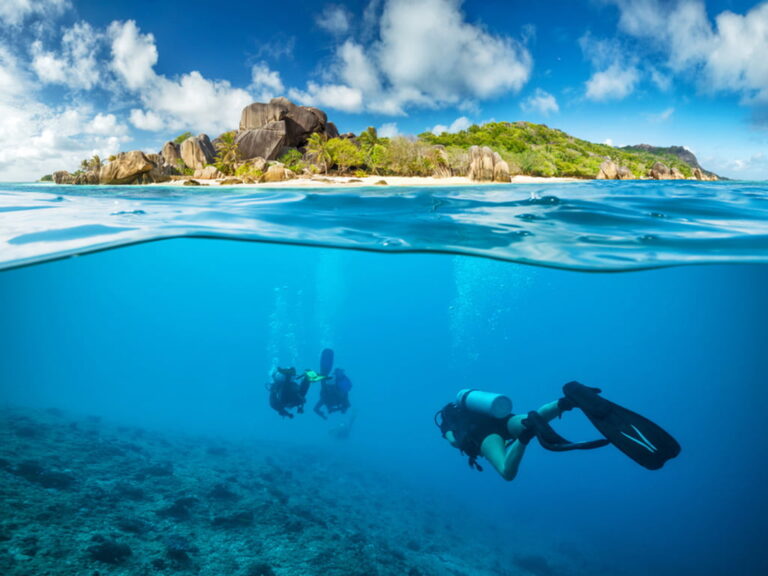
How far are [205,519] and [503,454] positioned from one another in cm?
642

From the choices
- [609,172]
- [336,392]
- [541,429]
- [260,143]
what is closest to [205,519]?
[336,392]

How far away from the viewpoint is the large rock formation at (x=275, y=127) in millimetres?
53312

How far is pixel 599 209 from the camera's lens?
28.9ft

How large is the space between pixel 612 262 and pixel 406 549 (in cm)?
855

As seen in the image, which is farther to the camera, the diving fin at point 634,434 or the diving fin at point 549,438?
the diving fin at point 549,438

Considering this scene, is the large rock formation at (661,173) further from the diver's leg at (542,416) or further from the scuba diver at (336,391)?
the diver's leg at (542,416)

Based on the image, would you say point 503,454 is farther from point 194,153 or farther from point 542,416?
point 194,153

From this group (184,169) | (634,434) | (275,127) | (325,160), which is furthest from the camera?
(275,127)

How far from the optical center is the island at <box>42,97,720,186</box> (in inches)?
1292

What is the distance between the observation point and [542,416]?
4637mm

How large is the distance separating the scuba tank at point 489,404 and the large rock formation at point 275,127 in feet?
179

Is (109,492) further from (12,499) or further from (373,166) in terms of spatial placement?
(373,166)

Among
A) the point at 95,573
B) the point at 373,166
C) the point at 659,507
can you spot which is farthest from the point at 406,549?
the point at 373,166

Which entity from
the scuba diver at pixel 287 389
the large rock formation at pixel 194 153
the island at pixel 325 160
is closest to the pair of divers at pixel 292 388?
the scuba diver at pixel 287 389
